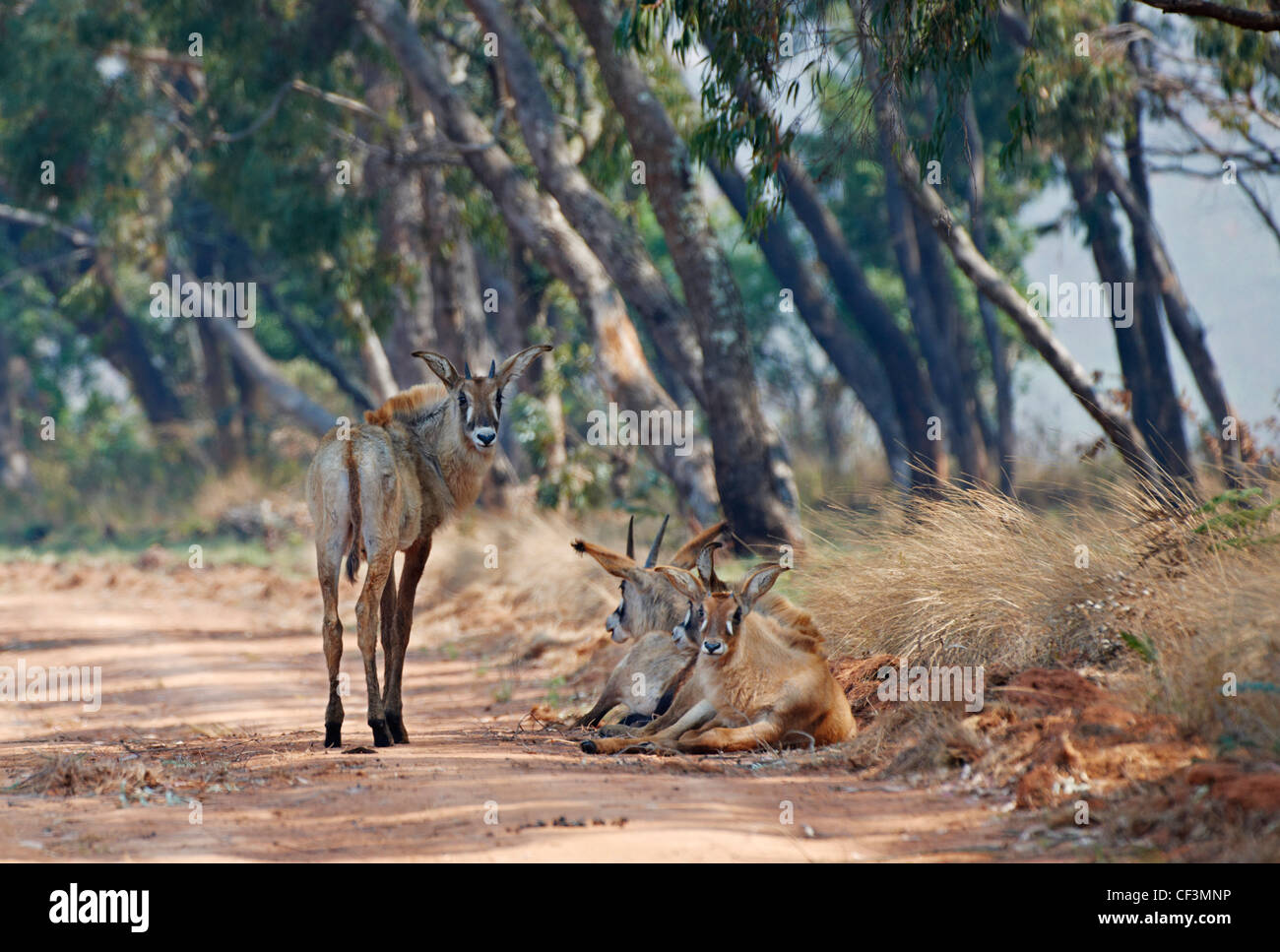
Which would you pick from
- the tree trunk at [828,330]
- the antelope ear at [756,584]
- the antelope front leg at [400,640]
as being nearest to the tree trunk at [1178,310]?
the tree trunk at [828,330]

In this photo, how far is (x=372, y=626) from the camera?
6.68 metres

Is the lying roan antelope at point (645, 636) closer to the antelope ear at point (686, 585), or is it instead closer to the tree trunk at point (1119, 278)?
the antelope ear at point (686, 585)

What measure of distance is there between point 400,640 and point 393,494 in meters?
0.90

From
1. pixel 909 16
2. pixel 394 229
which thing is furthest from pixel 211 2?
pixel 909 16

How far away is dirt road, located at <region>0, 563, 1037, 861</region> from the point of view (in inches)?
191

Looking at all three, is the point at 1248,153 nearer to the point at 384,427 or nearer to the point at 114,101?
the point at 384,427

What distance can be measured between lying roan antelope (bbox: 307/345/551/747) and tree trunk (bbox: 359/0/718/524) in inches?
227

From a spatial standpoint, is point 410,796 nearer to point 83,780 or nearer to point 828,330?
point 83,780

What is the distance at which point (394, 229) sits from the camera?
1788 cm

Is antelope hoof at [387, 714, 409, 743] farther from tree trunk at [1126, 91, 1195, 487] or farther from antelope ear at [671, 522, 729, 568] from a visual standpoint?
tree trunk at [1126, 91, 1195, 487]

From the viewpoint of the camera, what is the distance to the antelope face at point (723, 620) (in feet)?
22.5

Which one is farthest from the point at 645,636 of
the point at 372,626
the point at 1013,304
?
the point at 1013,304

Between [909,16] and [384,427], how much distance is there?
4578 millimetres

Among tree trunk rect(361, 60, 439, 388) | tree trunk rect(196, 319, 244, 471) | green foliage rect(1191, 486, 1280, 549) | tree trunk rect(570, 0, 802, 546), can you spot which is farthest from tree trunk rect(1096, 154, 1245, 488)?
tree trunk rect(196, 319, 244, 471)
